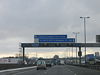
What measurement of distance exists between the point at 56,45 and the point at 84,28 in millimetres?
9777

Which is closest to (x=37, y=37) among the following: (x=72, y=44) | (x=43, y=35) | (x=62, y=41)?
(x=43, y=35)

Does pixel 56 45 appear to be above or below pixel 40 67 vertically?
above

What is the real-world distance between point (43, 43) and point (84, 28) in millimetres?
13323

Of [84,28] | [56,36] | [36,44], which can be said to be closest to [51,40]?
[56,36]

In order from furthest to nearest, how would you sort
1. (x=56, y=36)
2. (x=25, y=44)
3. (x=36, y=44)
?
(x=25, y=44) < (x=36, y=44) < (x=56, y=36)

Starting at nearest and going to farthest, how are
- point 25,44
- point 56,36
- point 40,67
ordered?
point 40,67
point 56,36
point 25,44

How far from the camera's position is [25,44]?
82.8 metres

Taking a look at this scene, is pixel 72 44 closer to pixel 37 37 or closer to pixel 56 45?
pixel 56 45

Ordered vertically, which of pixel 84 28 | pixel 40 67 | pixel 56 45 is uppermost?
pixel 84 28

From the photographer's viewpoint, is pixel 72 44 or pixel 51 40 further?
pixel 72 44

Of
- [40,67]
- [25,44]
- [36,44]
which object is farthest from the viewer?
[25,44]

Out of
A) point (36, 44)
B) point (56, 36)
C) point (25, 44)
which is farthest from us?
point (25, 44)

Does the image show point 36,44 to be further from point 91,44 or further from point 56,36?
point 91,44

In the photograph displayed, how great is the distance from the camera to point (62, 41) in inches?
2867
